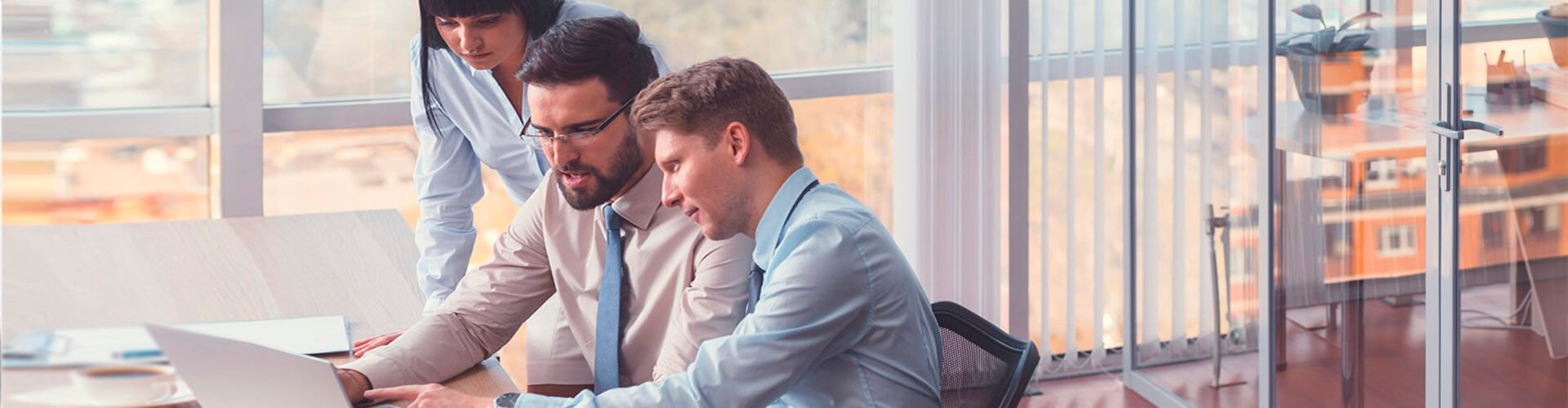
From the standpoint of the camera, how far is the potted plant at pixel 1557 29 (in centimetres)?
242

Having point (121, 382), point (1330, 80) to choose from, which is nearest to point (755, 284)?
point (121, 382)

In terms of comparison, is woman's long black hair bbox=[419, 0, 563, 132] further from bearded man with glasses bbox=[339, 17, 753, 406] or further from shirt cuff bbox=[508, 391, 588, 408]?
shirt cuff bbox=[508, 391, 588, 408]

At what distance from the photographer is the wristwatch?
4.98 feet

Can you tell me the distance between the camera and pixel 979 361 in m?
1.63

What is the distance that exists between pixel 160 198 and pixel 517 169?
1.21 meters

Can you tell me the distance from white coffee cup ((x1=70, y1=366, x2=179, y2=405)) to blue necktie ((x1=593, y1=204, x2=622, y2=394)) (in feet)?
4.25

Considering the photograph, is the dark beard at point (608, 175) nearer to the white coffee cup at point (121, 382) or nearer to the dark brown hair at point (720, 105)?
the dark brown hair at point (720, 105)

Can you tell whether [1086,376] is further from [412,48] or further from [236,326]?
[236,326]

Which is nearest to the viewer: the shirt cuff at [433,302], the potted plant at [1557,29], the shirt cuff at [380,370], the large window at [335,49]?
the shirt cuff at [380,370]

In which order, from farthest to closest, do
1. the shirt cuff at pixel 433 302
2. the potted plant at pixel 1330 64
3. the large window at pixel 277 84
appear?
the large window at pixel 277 84, the potted plant at pixel 1330 64, the shirt cuff at pixel 433 302

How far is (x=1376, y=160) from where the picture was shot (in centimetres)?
294

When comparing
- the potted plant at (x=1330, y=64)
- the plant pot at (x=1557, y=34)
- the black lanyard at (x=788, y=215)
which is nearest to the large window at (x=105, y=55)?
the black lanyard at (x=788, y=215)

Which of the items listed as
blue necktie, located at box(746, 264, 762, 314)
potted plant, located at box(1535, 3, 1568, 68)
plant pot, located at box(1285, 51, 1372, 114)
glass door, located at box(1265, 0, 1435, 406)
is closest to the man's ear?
blue necktie, located at box(746, 264, 762, 314)

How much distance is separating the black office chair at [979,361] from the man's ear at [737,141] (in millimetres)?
269
